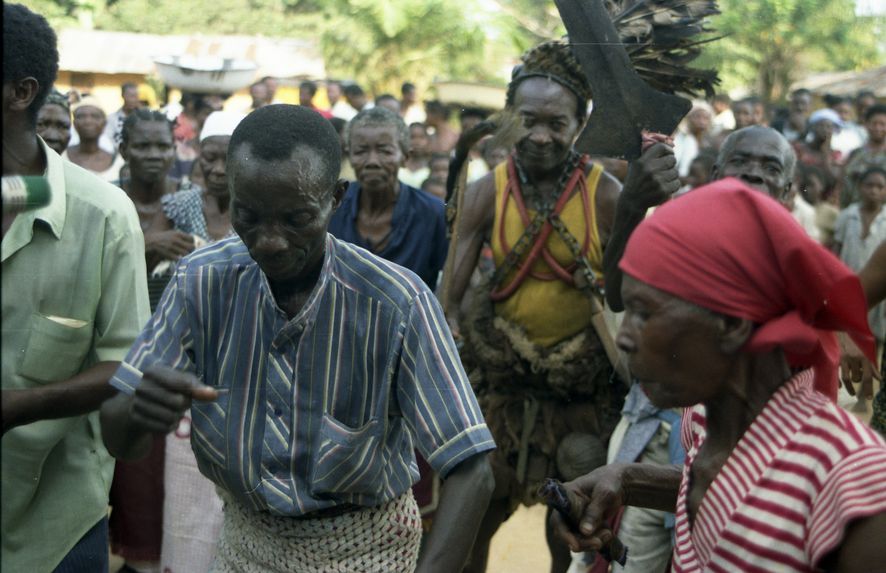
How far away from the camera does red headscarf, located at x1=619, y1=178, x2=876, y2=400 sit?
2033 mm

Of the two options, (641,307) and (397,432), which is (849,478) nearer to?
(641,307)

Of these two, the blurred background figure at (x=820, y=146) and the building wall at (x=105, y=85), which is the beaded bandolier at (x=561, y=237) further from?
the blurred background figure at (x=820, y=146)

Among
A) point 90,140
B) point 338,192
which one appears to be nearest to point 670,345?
point 338,192

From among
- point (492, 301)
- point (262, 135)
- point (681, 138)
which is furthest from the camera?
point (681, 138)

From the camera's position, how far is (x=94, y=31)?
4.54 metres

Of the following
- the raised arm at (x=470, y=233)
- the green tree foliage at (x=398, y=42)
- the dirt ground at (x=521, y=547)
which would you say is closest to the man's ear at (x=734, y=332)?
the raised arm at (x=470, y=233)

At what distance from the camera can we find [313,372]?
2.56m

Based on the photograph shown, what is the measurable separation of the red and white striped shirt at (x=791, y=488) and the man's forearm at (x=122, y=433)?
45.0 inches

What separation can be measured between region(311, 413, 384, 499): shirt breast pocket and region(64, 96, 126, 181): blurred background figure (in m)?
6.91

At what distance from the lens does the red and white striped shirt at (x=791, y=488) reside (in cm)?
194

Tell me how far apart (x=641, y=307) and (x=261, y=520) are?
3.59 ft

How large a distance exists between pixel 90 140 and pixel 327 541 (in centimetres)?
729

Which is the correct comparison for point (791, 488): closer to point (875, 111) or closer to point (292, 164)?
point (292, 164)

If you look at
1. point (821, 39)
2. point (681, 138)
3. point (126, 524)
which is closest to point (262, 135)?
point (126, 524)
